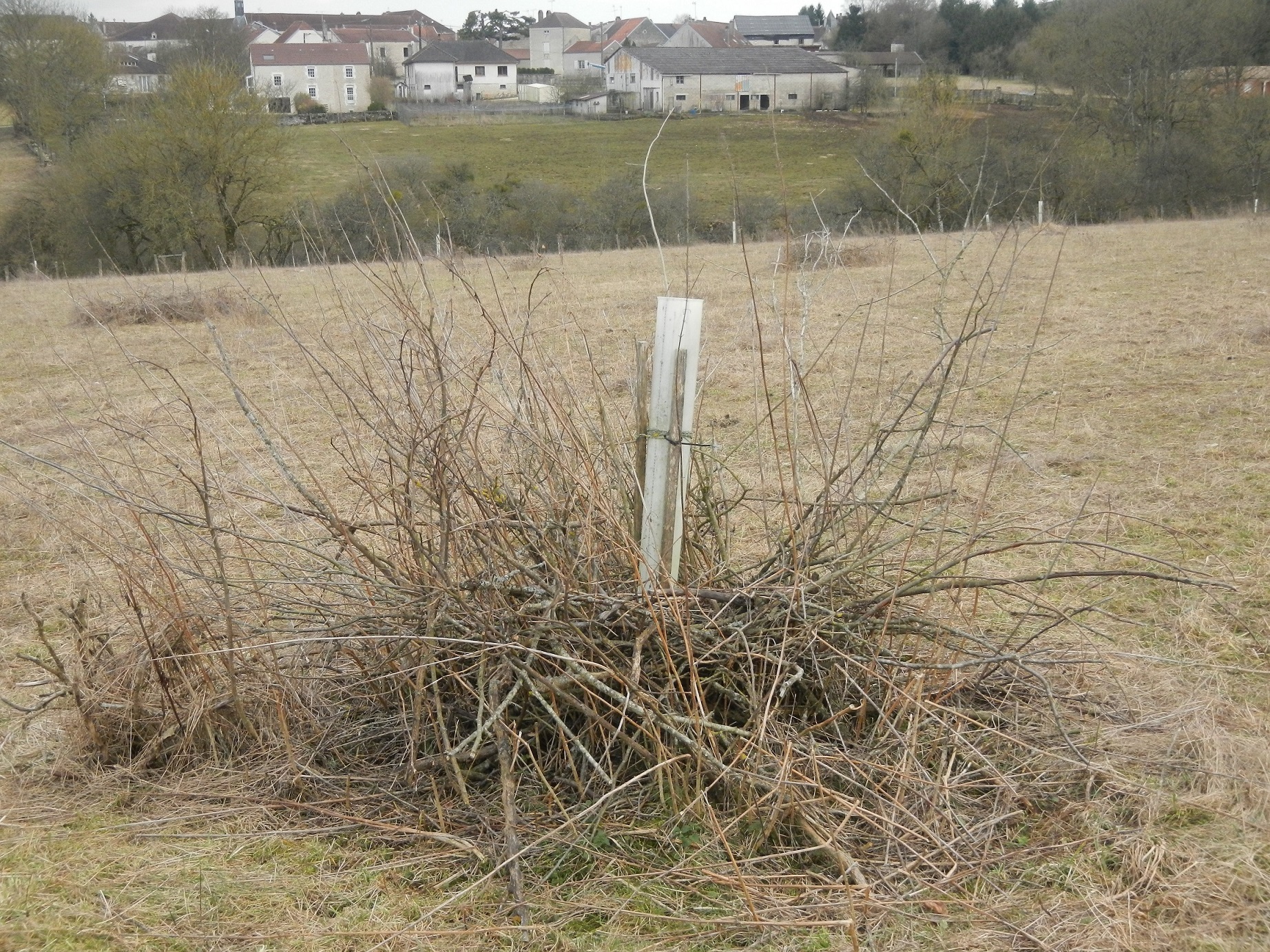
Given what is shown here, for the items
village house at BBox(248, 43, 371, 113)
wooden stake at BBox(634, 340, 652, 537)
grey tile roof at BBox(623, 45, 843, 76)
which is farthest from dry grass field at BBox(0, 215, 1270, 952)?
village house at BBox(248, 43, 371, 113)

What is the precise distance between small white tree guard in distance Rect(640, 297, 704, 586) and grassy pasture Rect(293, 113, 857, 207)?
22357 mm

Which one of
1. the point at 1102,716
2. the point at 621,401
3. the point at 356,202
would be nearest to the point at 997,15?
the point at 356,202

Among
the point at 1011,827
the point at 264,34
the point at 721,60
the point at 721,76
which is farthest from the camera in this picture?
the point at 264,34

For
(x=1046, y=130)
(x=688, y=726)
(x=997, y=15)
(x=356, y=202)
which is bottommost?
(x=688, y=726)

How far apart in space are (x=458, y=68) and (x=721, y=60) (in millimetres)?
53740

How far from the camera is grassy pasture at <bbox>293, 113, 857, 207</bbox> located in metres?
29.2

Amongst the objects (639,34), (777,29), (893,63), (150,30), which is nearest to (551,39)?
(639,34)

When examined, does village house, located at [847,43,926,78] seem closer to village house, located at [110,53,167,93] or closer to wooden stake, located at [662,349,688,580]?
village house, located at [110,53,167,93]

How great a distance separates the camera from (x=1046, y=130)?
22.8m

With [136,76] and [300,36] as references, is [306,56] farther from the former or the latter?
[136,76]

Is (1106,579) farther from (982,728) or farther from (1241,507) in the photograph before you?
(982,728)

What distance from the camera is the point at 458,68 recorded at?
80.8 meters

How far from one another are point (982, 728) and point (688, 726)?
862mm

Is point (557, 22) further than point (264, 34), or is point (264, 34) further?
point (557, 22)
